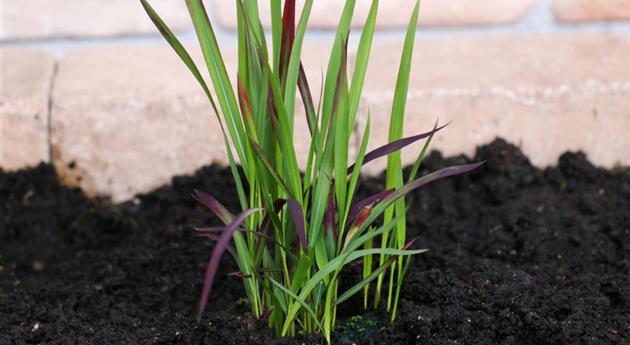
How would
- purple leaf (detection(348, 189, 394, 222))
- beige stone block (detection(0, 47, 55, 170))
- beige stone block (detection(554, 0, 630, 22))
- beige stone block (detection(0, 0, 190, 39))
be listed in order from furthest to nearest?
beige stone block (detection(554, 0, 630, 22)), beige stone block (detection(0, 0, 190, 39)), beige stone block (detection(0, 47, 55, 170)), purple leaf (detection(348, 189, 394, 222))

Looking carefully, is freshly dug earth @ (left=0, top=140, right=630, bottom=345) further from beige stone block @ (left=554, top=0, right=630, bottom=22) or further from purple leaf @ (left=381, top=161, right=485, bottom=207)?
beige stone block @ (left=554, top=0, right=630, bottom=22)

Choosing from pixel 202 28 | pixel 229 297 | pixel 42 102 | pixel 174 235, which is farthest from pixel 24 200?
pixel 202 28

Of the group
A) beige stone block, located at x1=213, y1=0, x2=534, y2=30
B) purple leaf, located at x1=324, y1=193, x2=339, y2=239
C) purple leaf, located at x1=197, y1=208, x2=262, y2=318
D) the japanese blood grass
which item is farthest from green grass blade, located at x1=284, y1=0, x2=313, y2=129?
beige stone block, located at x1=213, y1=0, x2=534, y2=30

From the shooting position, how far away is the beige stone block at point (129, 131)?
66.9 inches

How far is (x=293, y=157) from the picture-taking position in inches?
42.9

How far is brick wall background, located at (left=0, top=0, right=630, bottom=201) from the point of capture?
1.70 metres

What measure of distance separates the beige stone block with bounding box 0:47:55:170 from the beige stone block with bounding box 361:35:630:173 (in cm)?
63

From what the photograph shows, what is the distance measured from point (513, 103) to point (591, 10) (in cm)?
37

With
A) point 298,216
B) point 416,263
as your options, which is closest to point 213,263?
point 298,216

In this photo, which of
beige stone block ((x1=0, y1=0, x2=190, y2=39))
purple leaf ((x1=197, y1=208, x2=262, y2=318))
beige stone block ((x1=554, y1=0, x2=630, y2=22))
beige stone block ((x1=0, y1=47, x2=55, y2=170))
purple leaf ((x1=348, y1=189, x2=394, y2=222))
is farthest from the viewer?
beige stone block ((x1=554, y1=0, x2=630, y2=22))

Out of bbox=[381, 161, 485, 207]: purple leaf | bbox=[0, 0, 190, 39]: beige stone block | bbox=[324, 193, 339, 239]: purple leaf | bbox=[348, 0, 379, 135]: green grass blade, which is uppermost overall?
bbox=[0, 0, 190, 39]: beige stone block

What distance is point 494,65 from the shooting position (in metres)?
1.84

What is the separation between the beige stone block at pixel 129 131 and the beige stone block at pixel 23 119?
25mm

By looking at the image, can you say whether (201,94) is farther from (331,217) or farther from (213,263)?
(213,263)
